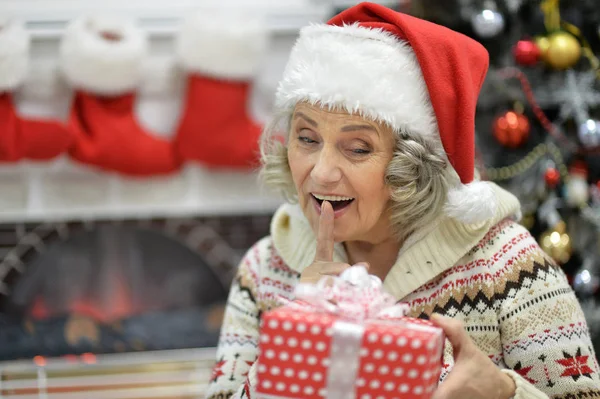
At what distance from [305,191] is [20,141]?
1.66 metres

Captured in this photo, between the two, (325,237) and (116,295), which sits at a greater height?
(325,237)

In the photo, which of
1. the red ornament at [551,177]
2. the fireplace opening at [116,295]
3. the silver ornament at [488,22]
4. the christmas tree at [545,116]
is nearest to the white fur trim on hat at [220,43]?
the christmas tree at [545,116]

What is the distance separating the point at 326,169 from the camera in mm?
1262

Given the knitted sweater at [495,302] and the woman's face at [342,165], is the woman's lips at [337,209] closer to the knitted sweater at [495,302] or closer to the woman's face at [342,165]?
the woman's face at [342,165]

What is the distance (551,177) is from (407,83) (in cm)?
110

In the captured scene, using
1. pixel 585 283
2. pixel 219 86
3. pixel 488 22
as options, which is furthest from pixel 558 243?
pixel 219 86

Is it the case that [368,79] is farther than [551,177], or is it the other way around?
[551,177]

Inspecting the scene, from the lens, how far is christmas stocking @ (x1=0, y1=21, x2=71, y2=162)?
2.57 metres

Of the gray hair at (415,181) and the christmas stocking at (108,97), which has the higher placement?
the gray hair at (415,181)

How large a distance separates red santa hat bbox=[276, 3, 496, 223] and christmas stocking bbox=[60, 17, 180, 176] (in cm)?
146

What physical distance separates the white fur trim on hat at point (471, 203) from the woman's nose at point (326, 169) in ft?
0.70

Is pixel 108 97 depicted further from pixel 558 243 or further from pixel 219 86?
pixel 558 243


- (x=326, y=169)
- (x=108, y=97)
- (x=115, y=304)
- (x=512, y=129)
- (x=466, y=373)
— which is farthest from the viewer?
(x=115, y=304)

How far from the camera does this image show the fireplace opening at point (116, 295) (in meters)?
2.72
